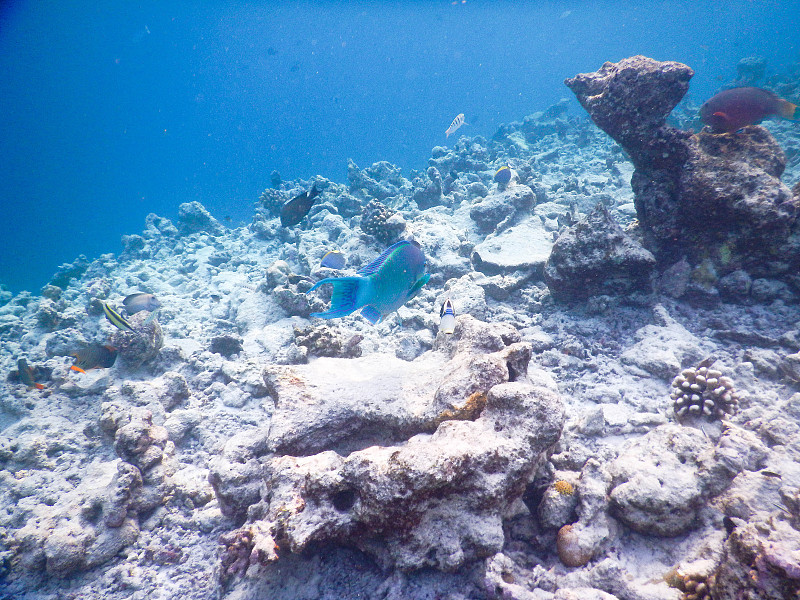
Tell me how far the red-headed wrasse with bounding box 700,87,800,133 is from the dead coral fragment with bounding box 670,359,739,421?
3532mm

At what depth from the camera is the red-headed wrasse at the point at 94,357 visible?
4.62 m

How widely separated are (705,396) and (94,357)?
763 cm

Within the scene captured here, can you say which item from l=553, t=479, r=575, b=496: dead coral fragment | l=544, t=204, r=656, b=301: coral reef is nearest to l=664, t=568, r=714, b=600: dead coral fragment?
l=553, t=479, r=575, b=496: dead coral fragment

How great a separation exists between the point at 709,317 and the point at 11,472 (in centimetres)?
875

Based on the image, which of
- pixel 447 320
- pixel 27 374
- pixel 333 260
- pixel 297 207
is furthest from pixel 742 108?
pixel 27 374

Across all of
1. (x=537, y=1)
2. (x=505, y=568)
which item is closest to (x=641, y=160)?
(x=505, y=568)

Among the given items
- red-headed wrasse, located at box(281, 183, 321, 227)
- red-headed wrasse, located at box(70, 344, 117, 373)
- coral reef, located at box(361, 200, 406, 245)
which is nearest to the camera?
red-headed wrasse, located at box(70, 344, 117, 373)

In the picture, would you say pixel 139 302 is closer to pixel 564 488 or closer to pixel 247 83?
pixel 564 488

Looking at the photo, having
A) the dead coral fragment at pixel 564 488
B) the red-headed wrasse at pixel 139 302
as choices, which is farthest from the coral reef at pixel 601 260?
the red-headed wrasse at pixel 139 302

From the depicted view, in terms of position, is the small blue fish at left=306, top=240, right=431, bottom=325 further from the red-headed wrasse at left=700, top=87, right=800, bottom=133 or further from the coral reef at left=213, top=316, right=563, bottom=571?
the red-headed wrasse at left=700, top=87, right=800, bottom=133

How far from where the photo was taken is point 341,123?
4407 inches

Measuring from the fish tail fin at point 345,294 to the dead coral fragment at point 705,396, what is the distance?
3.18 meters

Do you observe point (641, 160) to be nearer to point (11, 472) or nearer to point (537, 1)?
point (11, 472)

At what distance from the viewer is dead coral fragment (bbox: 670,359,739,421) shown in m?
2.85
